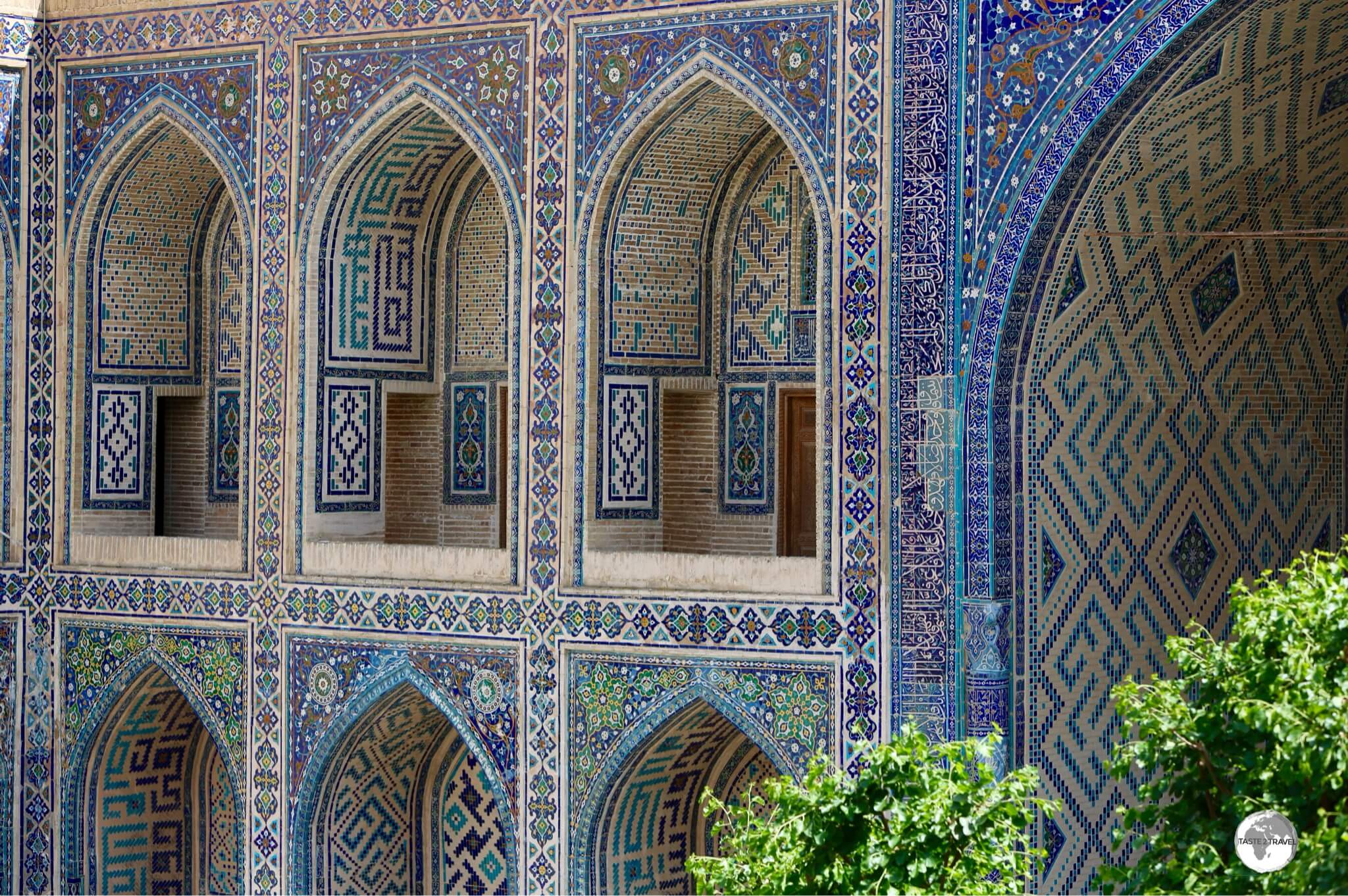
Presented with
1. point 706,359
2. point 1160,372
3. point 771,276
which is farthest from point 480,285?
point 1160,372

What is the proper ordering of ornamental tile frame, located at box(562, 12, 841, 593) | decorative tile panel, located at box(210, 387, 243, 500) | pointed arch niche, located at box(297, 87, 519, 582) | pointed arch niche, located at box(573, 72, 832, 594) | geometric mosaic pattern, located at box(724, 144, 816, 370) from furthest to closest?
1. decorative tile panel, located at box(210, 387, 243, 500)
2. geometric mosaic pattern, located at box(724, 144, 816, 370)
3. pointed arch niche, located at box(297, 87, 519, 582)
4. pointed arch niche, located at box(573, 72, 832, 594)
5. ornamental tile frame, located at box(562, 12, 841, 593)

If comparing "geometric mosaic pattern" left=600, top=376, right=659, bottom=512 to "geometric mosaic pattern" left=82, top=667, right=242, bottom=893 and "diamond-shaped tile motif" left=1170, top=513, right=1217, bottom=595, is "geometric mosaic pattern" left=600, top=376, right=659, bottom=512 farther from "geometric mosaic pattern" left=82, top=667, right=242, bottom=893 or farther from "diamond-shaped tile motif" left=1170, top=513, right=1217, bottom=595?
"geometric mosaic pattern" left=82, top=667, right=242, bottom=893

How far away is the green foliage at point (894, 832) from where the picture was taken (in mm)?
8938

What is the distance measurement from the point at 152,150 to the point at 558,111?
2751mm

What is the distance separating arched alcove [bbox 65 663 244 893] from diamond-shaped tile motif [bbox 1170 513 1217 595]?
5.09 metres

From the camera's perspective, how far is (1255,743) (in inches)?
324

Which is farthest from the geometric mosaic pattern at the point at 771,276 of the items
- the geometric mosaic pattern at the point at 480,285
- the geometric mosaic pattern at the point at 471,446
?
the geometric mosaic pattern at the point at 471,446

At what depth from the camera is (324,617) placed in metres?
13.5

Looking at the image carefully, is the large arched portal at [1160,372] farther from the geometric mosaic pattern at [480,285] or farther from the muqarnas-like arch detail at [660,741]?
the geometric mosaic pattern at [480,285]

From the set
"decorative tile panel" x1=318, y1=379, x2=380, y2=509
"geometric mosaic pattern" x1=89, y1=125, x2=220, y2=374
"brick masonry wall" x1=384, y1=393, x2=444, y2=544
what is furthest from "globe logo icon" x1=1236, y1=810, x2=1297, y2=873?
"geometric mosaic pattern" x1=89, y1=125, x2=220, y2=374

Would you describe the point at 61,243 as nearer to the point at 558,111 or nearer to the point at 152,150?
the point at 152,150

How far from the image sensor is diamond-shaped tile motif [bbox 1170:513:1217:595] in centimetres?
1286

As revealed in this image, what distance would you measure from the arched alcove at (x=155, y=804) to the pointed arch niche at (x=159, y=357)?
3.16ft

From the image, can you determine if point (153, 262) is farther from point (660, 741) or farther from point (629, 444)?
point (660, 741)
